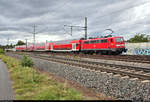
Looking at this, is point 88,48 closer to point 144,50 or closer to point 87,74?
point 144,50

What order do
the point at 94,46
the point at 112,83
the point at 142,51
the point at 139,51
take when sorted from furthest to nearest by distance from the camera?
the point at 139,51
the point at 142,51
the point at 94,46
the point at 112,83

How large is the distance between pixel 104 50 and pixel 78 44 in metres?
8.18

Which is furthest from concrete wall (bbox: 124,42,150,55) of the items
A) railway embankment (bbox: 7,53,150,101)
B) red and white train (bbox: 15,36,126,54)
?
railway embankment (bbox: 7,53,150,101)

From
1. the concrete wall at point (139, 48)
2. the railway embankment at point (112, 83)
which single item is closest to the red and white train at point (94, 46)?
the concrete wall at point (139, 48)

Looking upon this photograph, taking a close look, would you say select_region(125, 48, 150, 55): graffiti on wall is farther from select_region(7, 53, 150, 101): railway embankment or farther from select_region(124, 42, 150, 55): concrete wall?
select_region(7, 53, 150, 101): railway embankment

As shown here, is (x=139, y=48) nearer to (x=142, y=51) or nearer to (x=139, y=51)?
(x=139, y=51)

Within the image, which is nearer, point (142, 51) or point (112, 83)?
point (112, 83)

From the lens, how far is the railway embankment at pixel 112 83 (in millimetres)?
7176

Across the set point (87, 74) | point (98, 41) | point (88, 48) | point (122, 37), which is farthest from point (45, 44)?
point (87, 74)

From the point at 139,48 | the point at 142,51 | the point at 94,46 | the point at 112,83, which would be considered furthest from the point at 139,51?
the point at 112,83

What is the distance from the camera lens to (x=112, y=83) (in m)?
8.83

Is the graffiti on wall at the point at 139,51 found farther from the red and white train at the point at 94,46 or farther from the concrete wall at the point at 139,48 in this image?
the red and white train at the point at 94,46

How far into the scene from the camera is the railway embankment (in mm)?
7176

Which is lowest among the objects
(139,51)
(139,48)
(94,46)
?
(139,51)
